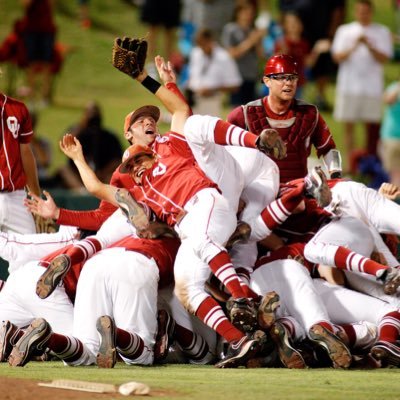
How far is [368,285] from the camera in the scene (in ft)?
30.1

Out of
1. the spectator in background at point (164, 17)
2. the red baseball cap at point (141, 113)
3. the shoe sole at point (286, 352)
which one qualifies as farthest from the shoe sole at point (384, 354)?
the spectator in background at point (164, 17)

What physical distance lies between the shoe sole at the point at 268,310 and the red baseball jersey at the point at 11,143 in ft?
8.63

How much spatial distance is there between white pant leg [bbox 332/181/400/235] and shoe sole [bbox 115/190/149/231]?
4.63 ft

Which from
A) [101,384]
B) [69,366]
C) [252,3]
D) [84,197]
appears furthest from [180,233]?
Result: [252,3]

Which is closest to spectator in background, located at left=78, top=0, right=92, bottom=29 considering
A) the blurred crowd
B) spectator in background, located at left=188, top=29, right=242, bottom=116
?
the blurred crowd

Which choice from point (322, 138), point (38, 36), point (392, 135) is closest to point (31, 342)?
point (322, 138)

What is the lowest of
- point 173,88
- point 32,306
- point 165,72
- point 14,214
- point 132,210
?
point 32,306

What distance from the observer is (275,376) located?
7.79 m

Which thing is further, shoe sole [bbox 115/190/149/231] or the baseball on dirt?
shoe sole [bbox 115/190/149/231]

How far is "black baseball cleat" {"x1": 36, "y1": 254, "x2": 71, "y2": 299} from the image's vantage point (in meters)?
8.52

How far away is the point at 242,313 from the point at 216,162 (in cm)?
134

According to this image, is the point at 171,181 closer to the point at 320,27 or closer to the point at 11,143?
the point at 11,143

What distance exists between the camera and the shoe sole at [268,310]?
8258 mm

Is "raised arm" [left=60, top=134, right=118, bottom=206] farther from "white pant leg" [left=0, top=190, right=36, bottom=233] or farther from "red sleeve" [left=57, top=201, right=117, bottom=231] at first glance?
"white pant leg" [left=0, top=190, right=36, bottom=233]
